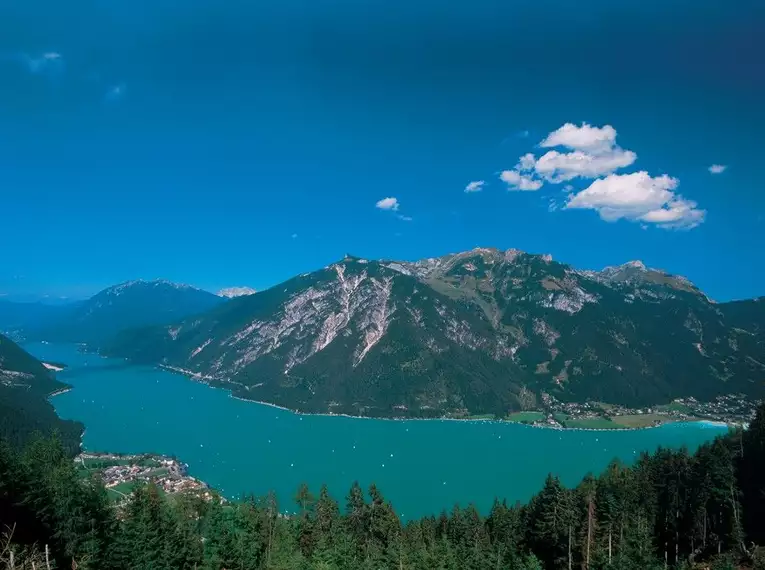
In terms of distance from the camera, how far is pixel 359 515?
47.5 metres

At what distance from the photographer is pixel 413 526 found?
48.6m

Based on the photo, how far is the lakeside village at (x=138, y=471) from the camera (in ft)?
307

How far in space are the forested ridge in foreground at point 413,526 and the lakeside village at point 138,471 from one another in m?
54.7

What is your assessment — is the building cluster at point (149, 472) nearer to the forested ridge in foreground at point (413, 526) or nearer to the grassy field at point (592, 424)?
the forested ridge in foreground at point (413, 526)

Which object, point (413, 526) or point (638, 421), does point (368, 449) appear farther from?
point (638, 421)

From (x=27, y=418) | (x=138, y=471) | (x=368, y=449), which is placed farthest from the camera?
(x=368, y=449)

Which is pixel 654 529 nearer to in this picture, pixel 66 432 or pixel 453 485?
pixel 453 485

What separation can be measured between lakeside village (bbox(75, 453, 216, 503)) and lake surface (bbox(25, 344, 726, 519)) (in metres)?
5.69

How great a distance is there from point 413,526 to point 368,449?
10124 cm

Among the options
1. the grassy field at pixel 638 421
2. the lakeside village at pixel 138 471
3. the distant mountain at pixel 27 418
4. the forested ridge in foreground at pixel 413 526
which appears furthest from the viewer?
the grassy field at pixel 638 421

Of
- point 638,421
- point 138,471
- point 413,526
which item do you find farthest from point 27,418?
point 638,421

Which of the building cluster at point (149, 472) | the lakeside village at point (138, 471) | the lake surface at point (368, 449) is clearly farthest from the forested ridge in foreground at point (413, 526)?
the lakeside village at point (138, 471)

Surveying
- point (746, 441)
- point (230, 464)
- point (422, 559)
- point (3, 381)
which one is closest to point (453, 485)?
point (230, 464)

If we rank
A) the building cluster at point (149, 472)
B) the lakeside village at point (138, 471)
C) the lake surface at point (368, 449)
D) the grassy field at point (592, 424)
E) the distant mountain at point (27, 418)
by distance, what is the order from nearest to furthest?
the lakeside village at point (138, 471) → the building cluster at point (149, 472) → the lake surface at point (368, 449) → the distant mountain at point (27, 418) → the grassy field at point (592, 424)
